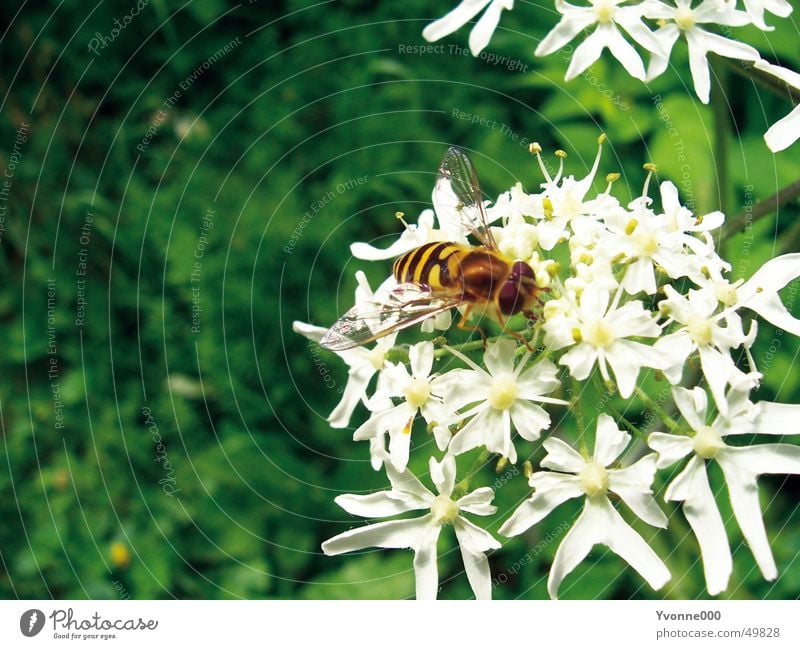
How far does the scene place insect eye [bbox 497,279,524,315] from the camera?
92.2 inches

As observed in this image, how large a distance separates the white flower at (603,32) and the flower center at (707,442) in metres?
1.09

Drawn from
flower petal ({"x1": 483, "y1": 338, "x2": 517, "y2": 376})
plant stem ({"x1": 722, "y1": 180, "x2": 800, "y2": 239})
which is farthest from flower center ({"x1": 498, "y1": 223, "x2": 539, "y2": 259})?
plant stem ({"x1": 722, "y1": 180, "x2": 800, "y2": 239})

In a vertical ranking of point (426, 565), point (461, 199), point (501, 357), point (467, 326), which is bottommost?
point (426, 565)

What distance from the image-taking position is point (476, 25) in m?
2.44

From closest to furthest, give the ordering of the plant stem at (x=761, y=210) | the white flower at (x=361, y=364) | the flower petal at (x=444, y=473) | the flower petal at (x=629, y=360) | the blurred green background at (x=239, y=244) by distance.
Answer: the flower petal at (x=629, y=360) → the flower petal at (x=444, y=473) → the white flower at (x=361, y=364) → the plant stem at (x=761, y=210) → the blurred green background at (x=239, y=244)

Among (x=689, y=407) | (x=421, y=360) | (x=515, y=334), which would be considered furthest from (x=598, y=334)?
(x=421, y=360)

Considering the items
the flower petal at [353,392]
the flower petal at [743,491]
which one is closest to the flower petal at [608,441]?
the flower petal at [743,491]

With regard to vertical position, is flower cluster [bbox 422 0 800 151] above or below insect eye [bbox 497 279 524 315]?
above

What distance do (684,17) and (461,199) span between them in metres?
0.91

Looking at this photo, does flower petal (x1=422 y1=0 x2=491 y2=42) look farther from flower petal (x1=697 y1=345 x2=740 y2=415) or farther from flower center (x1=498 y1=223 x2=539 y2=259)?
flower petal (x1=697 y1=345 x2=740 y2=415)

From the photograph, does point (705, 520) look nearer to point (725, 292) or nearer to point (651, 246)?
point (725, 292)

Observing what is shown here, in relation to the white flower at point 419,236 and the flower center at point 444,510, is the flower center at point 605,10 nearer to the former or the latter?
the white flower at point 419,236

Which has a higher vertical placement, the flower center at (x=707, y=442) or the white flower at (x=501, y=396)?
the white flower at (x=501, y=396)

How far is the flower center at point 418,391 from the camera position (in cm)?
250
